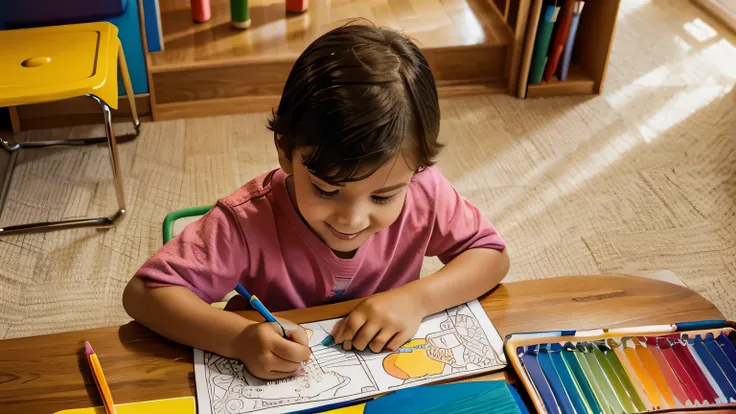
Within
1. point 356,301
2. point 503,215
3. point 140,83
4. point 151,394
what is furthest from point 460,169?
point 151,394

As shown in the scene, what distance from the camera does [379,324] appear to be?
2.78ft

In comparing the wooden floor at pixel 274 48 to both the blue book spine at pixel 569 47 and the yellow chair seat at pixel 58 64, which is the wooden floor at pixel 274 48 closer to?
the blue book spine at pixel 569 47

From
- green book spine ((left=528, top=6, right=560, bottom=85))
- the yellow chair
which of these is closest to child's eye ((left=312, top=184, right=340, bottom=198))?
the yellow chair

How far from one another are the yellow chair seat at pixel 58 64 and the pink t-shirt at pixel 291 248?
887 mm

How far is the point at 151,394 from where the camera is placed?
770 millimetres

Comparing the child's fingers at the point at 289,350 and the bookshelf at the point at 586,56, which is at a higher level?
the child's fingers at the point at 289,350

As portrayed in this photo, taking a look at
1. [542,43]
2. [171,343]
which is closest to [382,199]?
[171,343]

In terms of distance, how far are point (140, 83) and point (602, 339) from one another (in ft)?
6.45

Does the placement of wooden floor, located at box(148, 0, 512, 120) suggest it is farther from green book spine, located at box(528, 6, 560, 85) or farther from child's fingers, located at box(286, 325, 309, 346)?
child's fingers, located at box(286, 325, 309, 346)

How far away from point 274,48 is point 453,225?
167 centimetres

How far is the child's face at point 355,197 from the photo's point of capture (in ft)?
2.63

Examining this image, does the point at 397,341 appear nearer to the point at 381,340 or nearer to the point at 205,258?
the point at 381,340

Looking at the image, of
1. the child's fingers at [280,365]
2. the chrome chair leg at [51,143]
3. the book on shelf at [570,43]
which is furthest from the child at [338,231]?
the book on shelf at [570,43]

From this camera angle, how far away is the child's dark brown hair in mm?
756
